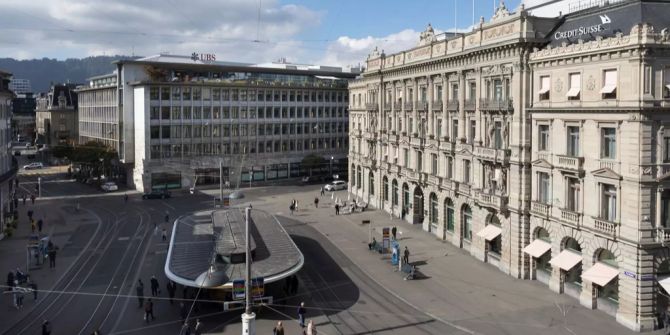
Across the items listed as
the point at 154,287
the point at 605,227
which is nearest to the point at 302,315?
the point at 154,287

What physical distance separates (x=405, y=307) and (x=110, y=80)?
9821 cm

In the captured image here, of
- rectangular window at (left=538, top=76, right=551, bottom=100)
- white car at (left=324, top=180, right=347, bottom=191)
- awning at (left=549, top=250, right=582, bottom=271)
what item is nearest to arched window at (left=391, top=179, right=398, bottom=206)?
white car at (left=324, top=180, right=347, bottom=191)

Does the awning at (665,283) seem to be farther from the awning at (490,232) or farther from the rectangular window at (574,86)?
the awning at (490,232)

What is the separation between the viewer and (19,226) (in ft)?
246

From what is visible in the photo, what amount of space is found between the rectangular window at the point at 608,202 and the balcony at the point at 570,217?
84.5 inches

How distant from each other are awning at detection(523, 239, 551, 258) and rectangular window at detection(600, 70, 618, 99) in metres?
13.1

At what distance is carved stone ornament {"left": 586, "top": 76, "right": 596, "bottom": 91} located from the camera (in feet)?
140

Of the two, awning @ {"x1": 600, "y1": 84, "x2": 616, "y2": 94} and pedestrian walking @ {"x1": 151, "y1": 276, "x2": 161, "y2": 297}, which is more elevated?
awning @ {"x1": 600, "y1": 84, "x2": 616, "y2": 94}

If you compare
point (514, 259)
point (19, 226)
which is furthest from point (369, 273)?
point (19, 226)

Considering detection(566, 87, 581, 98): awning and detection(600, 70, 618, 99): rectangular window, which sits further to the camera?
detection(566, 87, 581, 98): awning

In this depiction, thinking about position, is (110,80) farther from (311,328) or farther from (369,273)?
(311,328)

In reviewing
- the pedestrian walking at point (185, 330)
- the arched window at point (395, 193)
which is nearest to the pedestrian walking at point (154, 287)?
the pedestrian walking at point (185, 330)

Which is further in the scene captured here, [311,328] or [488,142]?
[488,142]

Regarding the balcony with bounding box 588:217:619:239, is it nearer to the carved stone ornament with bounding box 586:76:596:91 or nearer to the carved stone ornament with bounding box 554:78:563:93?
the carved stone ornament with bounding box 586:76:596:91
